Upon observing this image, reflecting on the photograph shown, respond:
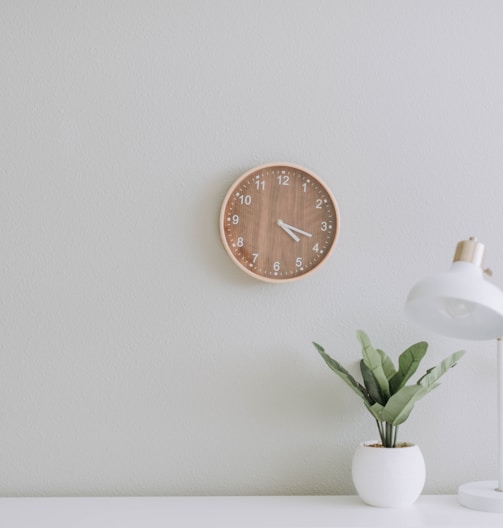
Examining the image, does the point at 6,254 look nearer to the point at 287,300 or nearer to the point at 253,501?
the point at 287,300

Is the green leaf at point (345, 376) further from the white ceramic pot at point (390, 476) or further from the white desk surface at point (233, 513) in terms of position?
the white desk surface at point (233, 513)

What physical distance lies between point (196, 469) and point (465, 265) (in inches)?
33.0

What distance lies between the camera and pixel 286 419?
1774 mm

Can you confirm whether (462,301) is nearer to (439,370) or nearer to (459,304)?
(459,304)

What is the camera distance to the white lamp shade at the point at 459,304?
49.2 inches

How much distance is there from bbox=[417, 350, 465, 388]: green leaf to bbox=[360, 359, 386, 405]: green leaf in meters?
A: 0.09

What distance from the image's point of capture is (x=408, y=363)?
5.51ft

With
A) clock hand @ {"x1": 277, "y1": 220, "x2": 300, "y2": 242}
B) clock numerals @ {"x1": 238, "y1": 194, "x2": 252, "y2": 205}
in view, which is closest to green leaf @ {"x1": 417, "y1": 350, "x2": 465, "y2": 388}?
clock hand @ {"x1": 277, "y1": 220, "x2": 300, "y2": 242}

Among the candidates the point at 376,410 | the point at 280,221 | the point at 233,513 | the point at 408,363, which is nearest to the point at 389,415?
the point at 376,410

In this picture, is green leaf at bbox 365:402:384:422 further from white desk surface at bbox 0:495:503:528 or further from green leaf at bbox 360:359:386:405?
white desk surface at bbox 0:495:503:528

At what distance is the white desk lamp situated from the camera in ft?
4.10

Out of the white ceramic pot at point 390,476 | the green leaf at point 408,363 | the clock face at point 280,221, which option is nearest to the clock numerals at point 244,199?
the clock face at point 280,221

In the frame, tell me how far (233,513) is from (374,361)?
448 mm

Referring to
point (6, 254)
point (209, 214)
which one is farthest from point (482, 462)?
point (6, 254)
